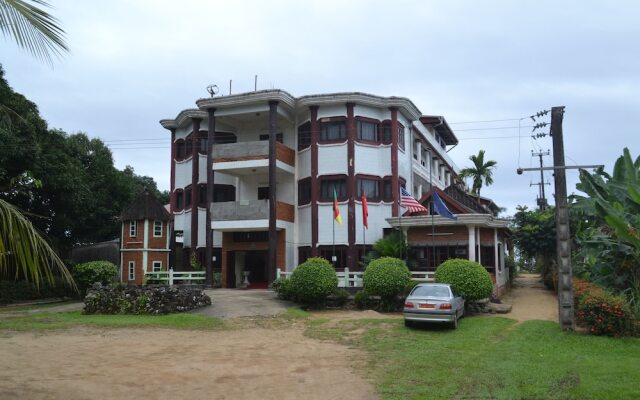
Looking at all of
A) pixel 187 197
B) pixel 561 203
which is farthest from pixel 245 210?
pixel 561 203

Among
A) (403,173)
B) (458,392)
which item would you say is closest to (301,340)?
(458,392)

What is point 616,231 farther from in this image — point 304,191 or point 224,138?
point 224,138

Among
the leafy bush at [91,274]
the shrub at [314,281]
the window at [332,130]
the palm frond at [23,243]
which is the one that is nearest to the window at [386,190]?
the window at [332,130]

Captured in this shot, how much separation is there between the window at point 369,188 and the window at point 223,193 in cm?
827

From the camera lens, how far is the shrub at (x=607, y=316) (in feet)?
50.7

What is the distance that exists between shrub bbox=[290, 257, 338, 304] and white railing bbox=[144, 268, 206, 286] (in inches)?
359

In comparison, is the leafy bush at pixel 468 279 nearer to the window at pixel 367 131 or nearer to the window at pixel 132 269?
the window at pixel 367 131

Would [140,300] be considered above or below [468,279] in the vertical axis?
below

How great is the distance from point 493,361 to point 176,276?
73.2 ft

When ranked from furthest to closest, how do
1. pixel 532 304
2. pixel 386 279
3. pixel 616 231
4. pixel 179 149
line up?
pixel 179 149 < pixel 532 304 < pixel 386 279 < pixel 616 231

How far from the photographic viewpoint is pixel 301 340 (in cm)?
1628

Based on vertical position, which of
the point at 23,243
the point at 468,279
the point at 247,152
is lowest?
the point at 468,279

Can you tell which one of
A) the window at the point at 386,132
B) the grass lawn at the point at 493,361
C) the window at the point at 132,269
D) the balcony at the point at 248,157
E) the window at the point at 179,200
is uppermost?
the window at the point at 386,132

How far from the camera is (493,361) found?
1251cm
